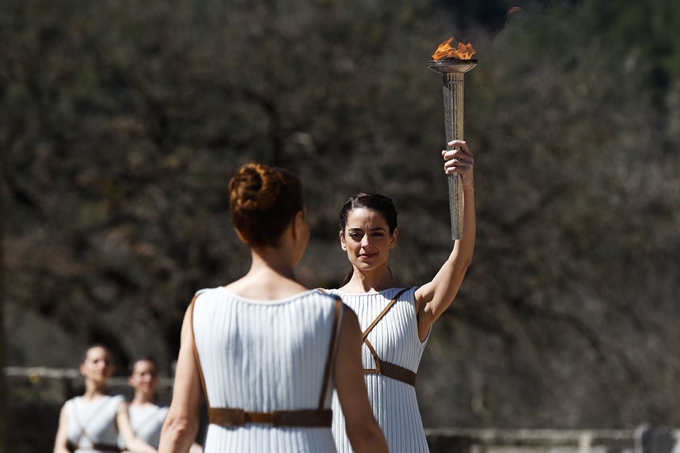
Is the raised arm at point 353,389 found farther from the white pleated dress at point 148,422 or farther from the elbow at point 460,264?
the white pleated dress at point 148,422

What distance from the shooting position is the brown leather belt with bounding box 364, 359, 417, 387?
17.4 feet

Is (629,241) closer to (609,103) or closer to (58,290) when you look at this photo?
(609,103)

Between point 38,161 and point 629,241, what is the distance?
9.38 metres

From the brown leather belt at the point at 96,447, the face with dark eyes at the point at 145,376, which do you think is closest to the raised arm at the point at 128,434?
the brown leather belt at the point at 96,447

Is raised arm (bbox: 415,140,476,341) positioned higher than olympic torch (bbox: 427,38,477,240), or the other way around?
olympic torch (bbox: 427,38,477,240)

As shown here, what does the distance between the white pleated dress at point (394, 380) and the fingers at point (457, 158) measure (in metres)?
0.68

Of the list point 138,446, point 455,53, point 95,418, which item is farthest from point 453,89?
point 95,418

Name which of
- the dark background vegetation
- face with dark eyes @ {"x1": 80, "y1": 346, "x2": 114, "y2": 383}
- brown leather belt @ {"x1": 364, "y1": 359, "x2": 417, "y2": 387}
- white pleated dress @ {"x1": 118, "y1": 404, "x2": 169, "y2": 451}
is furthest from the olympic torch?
the dark background vegetation

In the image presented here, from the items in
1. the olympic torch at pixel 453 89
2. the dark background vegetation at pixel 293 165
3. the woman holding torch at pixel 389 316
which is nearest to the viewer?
the olympic torch at pixel 453 89

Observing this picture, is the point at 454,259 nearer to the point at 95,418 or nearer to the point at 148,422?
the point at 95,418

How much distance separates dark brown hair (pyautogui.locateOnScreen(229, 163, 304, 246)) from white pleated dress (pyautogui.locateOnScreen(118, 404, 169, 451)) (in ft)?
20.4

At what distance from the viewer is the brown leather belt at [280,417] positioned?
3.84 meters

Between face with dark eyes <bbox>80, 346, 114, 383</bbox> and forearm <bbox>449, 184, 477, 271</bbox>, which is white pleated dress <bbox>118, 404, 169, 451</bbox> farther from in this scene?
forearm <bbox>449, 184, 477, 271</bbox>

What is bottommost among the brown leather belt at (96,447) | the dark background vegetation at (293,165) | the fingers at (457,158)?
the brown leather belt at (96,447)
